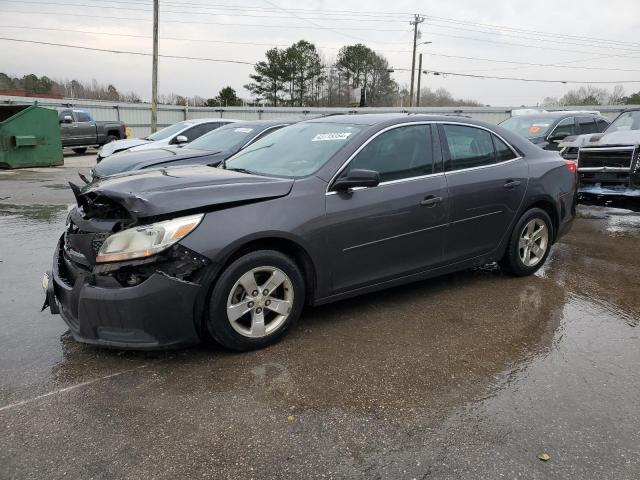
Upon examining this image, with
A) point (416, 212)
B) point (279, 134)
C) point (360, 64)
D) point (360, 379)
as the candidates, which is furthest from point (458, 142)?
point (360, 64)

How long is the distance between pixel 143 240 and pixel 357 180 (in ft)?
5.01

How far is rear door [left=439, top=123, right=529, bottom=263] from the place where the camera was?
4.59m

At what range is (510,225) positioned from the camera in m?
5.03

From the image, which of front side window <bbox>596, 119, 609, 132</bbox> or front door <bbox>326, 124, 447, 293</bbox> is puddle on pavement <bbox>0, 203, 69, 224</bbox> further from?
front side window <bbox>596, 119, 609, 132</bbox>

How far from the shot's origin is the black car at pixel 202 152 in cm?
796

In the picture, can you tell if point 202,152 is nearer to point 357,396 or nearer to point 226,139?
point 226,139

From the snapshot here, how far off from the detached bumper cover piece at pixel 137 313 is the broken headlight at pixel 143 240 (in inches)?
6.5

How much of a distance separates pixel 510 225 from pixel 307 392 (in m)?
2.88

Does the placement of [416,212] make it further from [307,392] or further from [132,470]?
[132,470]

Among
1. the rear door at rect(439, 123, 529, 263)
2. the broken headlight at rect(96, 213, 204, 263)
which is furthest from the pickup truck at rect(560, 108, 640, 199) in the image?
the broken headlight at rect(96, 213, 204, 263)

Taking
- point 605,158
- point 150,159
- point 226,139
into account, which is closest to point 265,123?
point 226,139

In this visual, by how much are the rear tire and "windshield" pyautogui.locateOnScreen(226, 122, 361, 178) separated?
6.53 feet

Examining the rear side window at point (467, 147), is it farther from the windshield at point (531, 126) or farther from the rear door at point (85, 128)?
the rear door at point (85, 128)

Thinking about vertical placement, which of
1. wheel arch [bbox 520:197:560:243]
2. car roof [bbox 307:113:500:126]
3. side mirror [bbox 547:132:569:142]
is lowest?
wheel arch [bbox 520:197:560:243]
